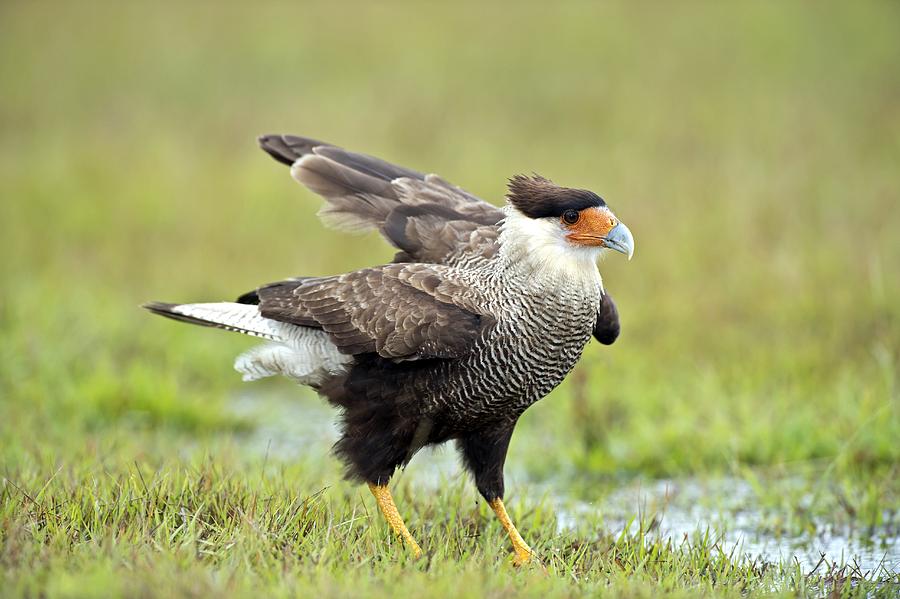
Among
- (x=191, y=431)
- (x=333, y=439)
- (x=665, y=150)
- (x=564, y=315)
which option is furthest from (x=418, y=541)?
(x=665, y=150)

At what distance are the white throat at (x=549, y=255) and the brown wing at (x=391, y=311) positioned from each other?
0.26 metres

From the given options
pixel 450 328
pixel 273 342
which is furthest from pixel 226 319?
pixel 450 328

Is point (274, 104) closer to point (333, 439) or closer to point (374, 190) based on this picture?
point (333, 439)

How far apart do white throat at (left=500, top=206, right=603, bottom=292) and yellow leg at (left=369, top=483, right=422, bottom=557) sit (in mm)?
1077

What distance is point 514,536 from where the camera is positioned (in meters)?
4.40

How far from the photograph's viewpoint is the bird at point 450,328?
4250 millimetres

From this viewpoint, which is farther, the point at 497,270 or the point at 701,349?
the point at 701,349

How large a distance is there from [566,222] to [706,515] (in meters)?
1.81

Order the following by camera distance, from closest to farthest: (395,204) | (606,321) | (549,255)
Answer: (549,255), (606,321), (395,204)

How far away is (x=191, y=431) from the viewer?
6.44 meters

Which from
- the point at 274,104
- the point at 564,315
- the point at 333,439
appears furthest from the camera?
the point at 274,104

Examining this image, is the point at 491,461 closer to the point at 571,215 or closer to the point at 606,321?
the point at 606,321

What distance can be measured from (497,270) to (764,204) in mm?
4642

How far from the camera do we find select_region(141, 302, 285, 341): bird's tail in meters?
4.84
